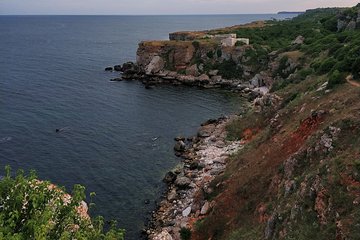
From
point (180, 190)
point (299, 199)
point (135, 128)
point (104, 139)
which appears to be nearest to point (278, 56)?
point (135, 128)

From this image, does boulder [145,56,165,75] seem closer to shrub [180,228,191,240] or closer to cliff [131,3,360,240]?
cliff [131,3,360,240]

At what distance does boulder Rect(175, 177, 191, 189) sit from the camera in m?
52.2

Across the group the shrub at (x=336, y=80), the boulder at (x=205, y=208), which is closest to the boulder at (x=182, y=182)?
the boulder at (x=205, y=208)

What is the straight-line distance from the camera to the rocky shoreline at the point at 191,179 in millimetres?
43125

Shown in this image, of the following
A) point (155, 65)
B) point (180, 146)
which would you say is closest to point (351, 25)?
point (155, 65)

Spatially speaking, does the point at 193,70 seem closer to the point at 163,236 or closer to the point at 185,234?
the point at 163,236

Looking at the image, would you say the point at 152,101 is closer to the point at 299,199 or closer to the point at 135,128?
the point at 135,128

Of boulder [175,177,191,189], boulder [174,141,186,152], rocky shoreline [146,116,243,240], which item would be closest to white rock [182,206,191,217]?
rocky shoreline [146,116,243,240]

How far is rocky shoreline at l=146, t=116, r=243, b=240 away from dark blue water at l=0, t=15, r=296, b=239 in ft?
6.64

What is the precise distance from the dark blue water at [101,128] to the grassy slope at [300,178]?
39.5ft

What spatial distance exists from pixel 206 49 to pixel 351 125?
98445mm

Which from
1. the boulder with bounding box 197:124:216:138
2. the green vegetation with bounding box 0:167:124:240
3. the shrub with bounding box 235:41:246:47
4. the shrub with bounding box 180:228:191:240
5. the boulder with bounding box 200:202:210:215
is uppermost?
the green vegetation with bounding box 0:167:124:240

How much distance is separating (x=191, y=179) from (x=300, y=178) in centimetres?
2397

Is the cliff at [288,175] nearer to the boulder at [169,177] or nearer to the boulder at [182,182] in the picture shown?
the boulder at [182,182]
